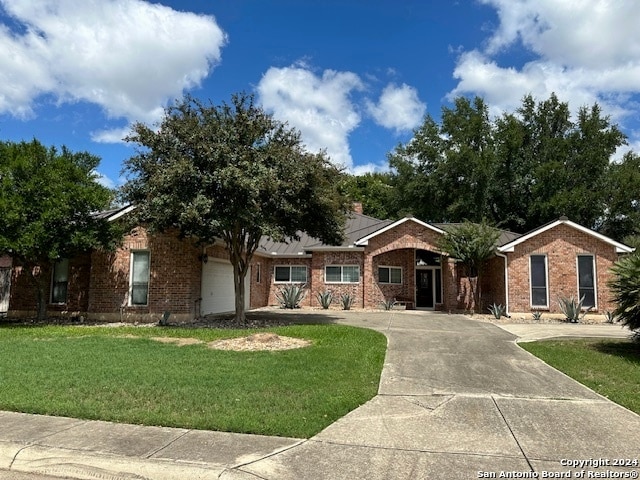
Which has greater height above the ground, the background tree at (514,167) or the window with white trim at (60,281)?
the background tree at (514,167)

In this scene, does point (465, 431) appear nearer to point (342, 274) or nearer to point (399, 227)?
point (399, 227)

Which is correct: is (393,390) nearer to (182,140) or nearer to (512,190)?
(182,140)

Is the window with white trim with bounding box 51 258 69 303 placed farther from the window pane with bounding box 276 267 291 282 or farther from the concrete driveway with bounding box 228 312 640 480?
the concrete driveway with bounding box 228 312 640 480

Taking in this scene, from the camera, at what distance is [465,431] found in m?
5.42

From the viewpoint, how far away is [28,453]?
460 cm

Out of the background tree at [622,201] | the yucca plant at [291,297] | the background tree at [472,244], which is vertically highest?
the background tree at [622,201]

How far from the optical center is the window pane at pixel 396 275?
81.0ft

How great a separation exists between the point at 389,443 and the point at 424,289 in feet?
69.3

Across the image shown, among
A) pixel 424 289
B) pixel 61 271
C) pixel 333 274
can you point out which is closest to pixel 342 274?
pixel 333 274

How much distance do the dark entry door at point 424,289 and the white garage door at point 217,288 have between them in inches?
404

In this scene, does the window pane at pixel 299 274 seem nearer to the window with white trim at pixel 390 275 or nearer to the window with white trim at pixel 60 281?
the window with white trim at pixel 390 275

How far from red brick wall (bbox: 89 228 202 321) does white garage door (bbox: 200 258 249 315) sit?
75 centimetres

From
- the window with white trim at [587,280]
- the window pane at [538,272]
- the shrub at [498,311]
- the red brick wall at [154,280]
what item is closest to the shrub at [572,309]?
the window with white trim at [587,280]

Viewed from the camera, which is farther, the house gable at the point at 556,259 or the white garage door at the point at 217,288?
the house gable at the point at 556,259
